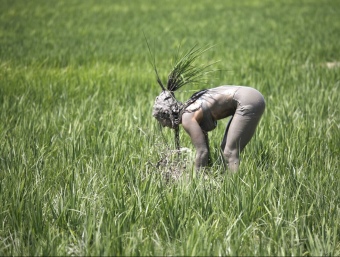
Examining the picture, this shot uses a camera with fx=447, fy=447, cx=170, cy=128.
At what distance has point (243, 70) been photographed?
5762 millimetres

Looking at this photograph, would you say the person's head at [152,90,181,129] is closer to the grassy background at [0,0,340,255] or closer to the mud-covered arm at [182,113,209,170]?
the mud-covered arm at [182,113,209,170]

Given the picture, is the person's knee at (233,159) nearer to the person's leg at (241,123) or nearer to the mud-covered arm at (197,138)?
the person's leg at (241,123)

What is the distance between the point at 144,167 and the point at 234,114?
24.7 inches

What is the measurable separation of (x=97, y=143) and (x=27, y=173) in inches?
25.2

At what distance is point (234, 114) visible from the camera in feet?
8.12

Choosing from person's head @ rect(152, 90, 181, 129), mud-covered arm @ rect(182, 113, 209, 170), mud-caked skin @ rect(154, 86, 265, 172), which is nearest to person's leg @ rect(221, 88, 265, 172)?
mud-caked skin @ rect(154, 86, 265, 172)

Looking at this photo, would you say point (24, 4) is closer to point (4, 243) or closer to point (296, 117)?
point (296, 117)

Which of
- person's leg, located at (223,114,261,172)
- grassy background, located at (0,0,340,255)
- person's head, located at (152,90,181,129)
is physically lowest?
grassy background, located at (0,0,340,255)

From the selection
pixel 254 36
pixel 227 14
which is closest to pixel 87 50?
pixel 254 36

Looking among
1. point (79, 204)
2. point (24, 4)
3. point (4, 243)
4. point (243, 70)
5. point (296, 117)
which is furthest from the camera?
point (24, 4)

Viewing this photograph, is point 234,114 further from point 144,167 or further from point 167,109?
point 144,167

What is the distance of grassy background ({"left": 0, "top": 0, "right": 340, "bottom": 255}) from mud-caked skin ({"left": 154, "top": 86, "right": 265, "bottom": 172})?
0.10 m

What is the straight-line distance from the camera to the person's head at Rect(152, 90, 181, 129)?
8.10ft

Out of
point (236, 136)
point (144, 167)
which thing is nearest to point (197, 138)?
point (236, 136)
